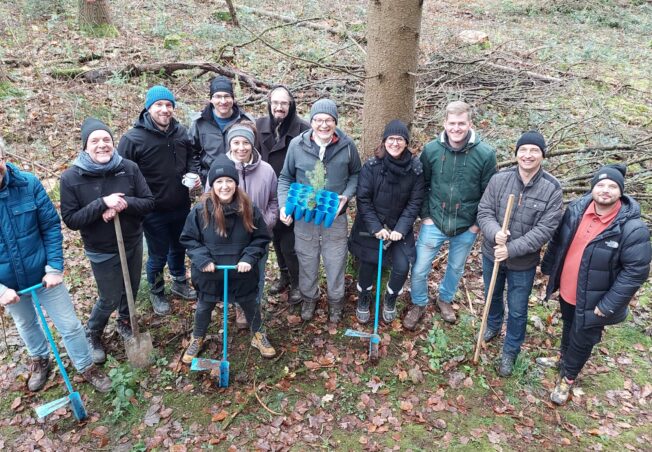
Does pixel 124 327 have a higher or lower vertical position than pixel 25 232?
lower

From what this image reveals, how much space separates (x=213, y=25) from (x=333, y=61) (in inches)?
178

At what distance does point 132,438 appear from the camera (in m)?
3.72

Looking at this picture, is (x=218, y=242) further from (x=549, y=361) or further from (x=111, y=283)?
(x=549, y=361)

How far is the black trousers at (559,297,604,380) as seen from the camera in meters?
3.87

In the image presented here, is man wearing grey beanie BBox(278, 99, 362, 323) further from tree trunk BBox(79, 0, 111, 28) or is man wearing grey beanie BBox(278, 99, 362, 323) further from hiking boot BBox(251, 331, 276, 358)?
tree trunk BBox(79, 0, 111, 28)

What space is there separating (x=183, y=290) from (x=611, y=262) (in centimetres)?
441

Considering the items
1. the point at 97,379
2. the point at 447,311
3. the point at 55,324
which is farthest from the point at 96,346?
the point at 447,311

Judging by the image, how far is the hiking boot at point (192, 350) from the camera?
433 centimetres

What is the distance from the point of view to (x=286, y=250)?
4.93 m

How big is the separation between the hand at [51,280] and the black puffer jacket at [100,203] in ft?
1.29

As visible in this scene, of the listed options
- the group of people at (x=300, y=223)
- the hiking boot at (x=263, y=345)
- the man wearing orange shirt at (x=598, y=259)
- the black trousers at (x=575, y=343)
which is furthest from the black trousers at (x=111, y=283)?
the black trousers at (x=575, y=343)

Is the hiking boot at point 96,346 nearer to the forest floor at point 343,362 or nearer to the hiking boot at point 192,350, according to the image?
the forest floor at point 343,362

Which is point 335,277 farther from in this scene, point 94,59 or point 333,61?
point 94,59

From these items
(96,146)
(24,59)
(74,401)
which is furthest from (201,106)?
(74,401)
